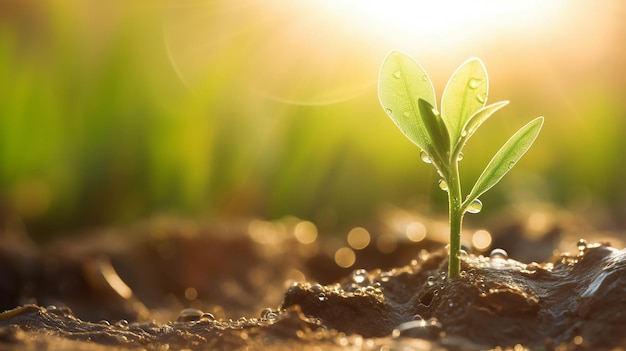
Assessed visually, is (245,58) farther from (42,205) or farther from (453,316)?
(453,316)

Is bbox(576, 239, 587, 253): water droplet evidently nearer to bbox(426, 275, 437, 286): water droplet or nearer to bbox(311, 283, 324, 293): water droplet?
bbox(426, 275, 437, 286): water droplet

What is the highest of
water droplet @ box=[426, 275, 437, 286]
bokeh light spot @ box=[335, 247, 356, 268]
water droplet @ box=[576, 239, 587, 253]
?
bokeh light spot @ box=[335, 247, 356, 268]

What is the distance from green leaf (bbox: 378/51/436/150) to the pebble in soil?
0.81ft

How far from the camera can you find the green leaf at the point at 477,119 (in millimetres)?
1074

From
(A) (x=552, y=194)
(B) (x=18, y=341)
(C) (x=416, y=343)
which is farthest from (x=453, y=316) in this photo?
(A) (x=552, y=194)

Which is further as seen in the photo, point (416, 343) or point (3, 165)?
point (3, 165)

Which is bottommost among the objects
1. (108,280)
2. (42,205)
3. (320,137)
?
(108,280)

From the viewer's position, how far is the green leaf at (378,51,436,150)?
1135 mm

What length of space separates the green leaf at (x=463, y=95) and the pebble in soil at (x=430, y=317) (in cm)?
24

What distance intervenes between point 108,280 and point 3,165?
1.75 metres

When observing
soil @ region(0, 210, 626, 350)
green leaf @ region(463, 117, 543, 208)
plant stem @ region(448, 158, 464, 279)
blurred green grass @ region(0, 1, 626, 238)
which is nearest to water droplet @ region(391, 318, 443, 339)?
soil @ region(0, 210, 626, 350)

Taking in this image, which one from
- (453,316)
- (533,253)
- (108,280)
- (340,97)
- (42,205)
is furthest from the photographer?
(340,97)

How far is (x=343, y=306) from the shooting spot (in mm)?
1148

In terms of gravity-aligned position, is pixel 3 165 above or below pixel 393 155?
below
